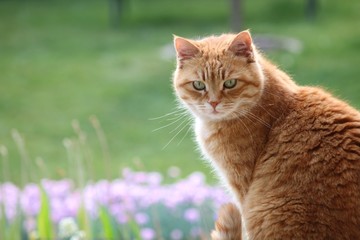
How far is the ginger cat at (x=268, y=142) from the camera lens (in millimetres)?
2090

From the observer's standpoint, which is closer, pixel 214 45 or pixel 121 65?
pixel 214 45

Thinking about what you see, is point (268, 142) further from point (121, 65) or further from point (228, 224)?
point (121, 65)

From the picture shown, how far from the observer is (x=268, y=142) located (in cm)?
231

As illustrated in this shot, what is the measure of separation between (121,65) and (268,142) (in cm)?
518

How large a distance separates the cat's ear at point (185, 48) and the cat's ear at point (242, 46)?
11 cm

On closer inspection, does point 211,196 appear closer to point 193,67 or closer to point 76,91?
point 193,67

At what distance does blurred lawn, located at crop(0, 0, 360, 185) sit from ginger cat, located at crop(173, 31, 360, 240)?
277 centimetres

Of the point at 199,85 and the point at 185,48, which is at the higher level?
the point at 185,48

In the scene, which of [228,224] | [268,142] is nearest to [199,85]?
[268,142]

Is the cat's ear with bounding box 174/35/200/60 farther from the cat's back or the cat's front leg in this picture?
the cat's front leg

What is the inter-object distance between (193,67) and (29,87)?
197 inches

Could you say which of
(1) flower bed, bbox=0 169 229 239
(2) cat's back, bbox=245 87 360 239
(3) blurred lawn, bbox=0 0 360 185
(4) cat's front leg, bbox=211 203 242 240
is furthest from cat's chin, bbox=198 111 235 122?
(3) blurred lawn, bbox=0 0 360 185

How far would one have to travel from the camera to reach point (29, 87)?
23.5 ft

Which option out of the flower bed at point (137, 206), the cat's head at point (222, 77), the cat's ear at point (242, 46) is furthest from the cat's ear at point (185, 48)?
the flower bed at point (137, 206)
